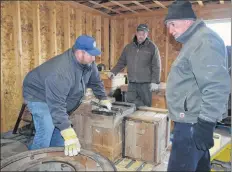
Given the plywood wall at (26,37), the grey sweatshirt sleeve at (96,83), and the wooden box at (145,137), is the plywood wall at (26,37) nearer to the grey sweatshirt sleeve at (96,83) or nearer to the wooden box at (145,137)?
the grey sweatshirt sleeve at (96,83)

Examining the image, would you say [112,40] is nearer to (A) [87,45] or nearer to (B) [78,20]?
(B) [78,20]

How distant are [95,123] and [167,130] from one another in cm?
108

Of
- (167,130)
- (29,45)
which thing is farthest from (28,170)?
(29,45)

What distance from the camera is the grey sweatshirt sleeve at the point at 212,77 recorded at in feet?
5.01

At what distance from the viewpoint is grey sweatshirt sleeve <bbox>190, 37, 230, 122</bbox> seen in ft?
5.01

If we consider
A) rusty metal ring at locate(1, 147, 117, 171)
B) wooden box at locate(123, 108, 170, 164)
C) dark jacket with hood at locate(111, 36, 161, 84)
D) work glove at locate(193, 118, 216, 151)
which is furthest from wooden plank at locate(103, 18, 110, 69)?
work glove at locate(193, 118, 216, 151)

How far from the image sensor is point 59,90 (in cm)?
204

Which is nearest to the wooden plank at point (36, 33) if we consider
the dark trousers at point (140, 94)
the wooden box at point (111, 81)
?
the wooden box at point (111, 81)

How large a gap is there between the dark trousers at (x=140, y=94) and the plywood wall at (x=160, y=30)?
Result: 262cm

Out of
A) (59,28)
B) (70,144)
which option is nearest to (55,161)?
(70,144)

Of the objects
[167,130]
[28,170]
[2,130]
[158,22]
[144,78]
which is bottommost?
[2,130]

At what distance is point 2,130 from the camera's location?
4.48 meters

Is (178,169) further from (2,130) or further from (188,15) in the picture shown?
Result: (2,130)

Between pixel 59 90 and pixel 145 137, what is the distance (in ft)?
4.84
